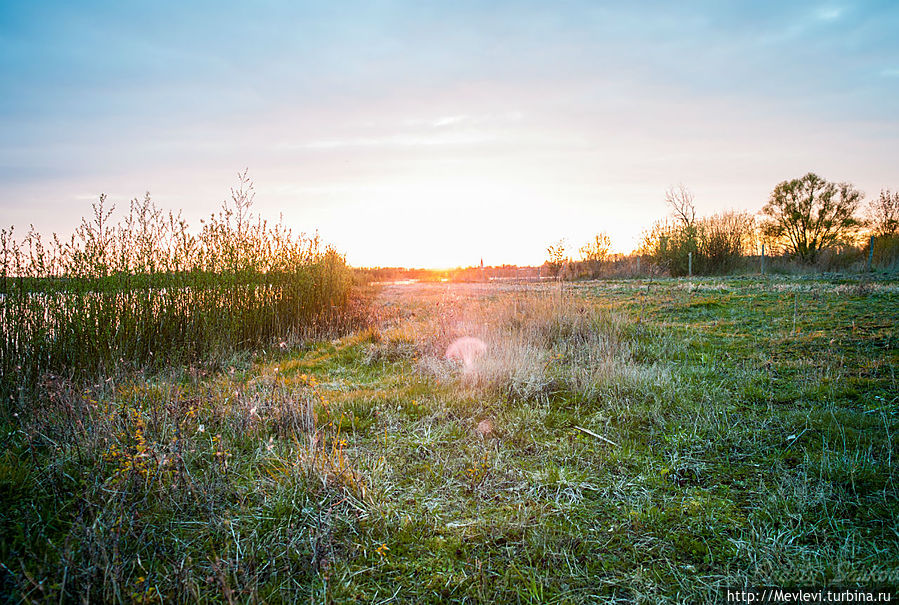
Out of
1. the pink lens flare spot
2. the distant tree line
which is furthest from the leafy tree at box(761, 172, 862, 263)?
the pink lens flare spot

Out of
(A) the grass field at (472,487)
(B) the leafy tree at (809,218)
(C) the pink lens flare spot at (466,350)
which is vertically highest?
(B) the leafy tree at (809,218)

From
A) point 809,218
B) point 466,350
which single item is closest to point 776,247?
point 809,218

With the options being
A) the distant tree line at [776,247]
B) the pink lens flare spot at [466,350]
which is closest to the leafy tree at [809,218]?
the distant tree line at [776,247]

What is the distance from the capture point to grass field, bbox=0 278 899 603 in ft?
6.64

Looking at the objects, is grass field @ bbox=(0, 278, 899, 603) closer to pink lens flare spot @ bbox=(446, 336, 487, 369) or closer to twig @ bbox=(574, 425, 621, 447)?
twig @ bbox=(574, 425, 621, 447)

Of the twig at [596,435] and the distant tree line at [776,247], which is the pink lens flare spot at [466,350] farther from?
the distant tree line at [776,247]

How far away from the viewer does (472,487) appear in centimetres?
288

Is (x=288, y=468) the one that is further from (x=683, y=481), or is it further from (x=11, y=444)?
(x=683, y=481)

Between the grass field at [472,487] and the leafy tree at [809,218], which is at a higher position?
the leafy tree at [809,218]

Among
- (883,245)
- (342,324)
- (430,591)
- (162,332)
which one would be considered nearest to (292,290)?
(342,324)

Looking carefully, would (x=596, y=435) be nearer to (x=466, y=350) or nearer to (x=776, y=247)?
(x=466, y=350)

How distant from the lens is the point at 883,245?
2128cm

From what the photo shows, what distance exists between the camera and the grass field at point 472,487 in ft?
6.64

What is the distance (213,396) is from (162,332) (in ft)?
9.29
